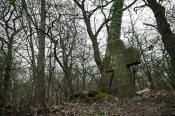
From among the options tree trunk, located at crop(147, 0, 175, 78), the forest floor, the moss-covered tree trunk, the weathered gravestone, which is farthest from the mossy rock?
tree trunk, located at crop(147, 0, 175, 78)

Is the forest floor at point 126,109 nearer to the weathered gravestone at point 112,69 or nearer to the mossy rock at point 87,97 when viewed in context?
the mossy rock at point 87,97

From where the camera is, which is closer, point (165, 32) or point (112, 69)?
point (165, 32)

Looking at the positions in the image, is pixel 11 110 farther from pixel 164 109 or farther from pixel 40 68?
pixel 40 68

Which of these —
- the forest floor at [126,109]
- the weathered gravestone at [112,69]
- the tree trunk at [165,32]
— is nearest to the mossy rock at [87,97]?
the weathered gravestone at [112,69]

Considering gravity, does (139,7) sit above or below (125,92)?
above

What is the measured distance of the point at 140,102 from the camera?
9547mm

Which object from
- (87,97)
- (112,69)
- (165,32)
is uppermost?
(165,32)

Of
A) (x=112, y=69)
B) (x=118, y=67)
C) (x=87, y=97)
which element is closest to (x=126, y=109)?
(x=87, y=97)

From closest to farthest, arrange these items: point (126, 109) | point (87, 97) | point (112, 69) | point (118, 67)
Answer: point (126, 109) < point (87, 97) < point (118, 67) < point (112, 69)

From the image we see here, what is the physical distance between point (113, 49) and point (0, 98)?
6870 millimetres

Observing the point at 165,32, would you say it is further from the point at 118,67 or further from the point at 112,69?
the point at 112,69

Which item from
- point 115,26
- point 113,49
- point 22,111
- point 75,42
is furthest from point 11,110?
point 75,42

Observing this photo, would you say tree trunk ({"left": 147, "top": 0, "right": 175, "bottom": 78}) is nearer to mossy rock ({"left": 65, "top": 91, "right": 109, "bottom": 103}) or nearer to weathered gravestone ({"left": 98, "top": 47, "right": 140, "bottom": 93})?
mossy rock ({"left": 65, "top": 91, "right": 109, "bottom": 103})

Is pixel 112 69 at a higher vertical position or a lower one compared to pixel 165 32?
lower
